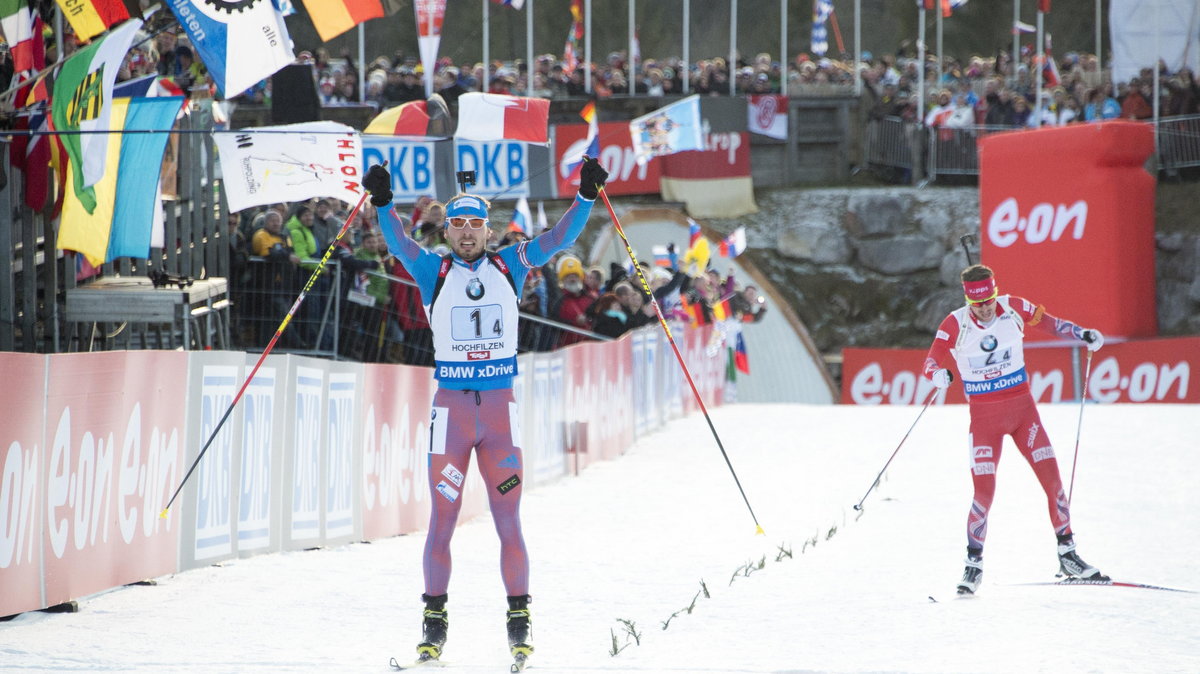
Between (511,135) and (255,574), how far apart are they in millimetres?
4471

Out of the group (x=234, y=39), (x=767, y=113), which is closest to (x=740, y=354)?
(x=767, y=113)

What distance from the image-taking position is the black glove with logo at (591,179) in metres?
→ 6.35

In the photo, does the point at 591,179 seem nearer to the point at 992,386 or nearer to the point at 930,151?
the point at 992,386

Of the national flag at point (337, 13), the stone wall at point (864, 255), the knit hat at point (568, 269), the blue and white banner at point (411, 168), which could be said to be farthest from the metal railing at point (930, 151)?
the national flag at point (337, 13)

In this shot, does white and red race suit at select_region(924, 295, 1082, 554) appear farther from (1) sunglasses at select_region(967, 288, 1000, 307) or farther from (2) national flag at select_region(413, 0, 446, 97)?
(2) national flag at select_region(413, 0, 446, 97)

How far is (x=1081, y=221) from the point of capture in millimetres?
22125

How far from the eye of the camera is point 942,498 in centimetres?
1234

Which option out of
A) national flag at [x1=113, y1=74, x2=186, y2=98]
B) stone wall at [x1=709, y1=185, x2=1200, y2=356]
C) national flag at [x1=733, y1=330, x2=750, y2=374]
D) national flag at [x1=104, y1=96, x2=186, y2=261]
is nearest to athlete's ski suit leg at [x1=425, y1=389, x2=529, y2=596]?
national flag at [x1=104, y1=96, x2=186, y2=261]

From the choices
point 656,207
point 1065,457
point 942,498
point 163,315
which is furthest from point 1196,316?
point 163,315

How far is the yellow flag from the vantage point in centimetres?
948

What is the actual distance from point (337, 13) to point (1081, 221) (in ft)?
47.3

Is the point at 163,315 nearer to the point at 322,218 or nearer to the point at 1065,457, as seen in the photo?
the point at 322,218

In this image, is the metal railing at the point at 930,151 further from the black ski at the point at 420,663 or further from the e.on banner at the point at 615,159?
the black ski at the point at 420,663

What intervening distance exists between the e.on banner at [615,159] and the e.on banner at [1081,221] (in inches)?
368
